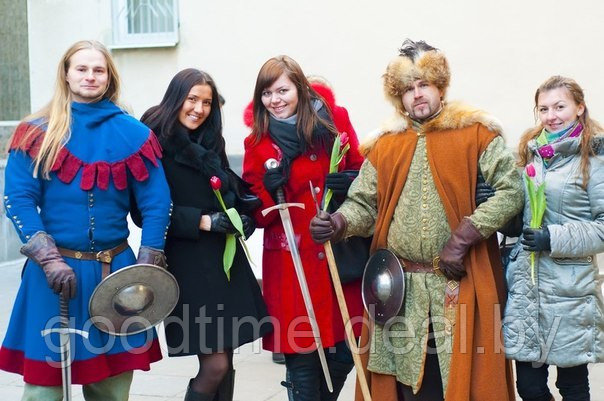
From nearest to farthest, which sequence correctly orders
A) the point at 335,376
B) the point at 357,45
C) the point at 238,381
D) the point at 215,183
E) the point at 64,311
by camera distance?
the point at 64,311 < the point at 215,183 < the point at 335,376 < the point at 238,381 < the point at 357,45

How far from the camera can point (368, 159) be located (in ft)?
13.0

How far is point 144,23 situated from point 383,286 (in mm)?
5583

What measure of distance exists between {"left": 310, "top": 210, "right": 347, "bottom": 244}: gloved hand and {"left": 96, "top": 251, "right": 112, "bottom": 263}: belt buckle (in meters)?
0.81

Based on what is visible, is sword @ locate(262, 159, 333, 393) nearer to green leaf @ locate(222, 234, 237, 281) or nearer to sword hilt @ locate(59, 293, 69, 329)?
green leaf @ locate(222, 234, 237, 281)

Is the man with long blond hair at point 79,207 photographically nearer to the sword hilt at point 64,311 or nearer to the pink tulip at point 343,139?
the sword hilt at point 64,311

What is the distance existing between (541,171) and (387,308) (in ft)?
2.67

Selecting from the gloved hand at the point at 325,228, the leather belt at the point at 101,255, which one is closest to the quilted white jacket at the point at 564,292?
the gloved hand at the point at 325,228

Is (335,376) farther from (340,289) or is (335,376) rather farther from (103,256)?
(103,256)

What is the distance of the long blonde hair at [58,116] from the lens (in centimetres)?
352

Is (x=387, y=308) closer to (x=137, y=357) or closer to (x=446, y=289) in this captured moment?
(x=446, y=289)

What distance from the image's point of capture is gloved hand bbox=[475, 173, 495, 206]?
368cm

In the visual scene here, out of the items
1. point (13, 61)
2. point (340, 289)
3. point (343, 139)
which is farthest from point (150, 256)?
point (13, 61)

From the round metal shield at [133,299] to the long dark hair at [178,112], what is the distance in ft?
2.03

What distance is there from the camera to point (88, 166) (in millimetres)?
3574
